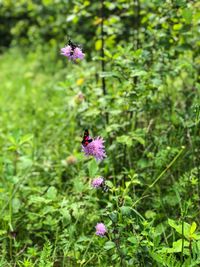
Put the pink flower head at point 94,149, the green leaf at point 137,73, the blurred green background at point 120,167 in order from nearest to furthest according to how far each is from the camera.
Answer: the pink flower head at point 94,149 → the blurred green background at point 120,167 → the green leaf at point 137,73

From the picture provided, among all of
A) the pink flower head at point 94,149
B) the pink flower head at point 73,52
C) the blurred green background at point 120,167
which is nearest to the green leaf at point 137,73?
the blurred green background at point 120,167

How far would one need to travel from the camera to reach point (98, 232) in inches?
57.9

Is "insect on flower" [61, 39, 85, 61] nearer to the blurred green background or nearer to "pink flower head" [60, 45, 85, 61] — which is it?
"pink flower head" [60, 45, 85, 61]

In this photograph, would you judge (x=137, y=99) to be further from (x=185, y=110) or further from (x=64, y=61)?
(x=64, y=61)

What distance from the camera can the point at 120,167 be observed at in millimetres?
2217

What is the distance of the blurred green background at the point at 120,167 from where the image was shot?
1.54 m

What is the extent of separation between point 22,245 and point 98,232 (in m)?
0.54

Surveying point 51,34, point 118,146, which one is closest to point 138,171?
point 118,146

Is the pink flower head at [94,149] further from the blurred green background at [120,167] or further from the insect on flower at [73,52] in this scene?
the insect on flower at [73,52]

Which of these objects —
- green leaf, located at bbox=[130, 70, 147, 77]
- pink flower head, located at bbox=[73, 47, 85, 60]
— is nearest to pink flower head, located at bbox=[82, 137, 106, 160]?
pink flower head, located at bbox=[73, 47, 85, 60]

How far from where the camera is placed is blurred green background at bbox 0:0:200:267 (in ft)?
5.06

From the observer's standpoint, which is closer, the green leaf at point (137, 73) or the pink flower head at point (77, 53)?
the pink flower head at point (77, 53)

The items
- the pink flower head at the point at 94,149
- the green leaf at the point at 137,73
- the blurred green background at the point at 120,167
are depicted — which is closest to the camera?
the pink flower head at the point at 94,149

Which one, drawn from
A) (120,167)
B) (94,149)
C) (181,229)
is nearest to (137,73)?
(120,167)
